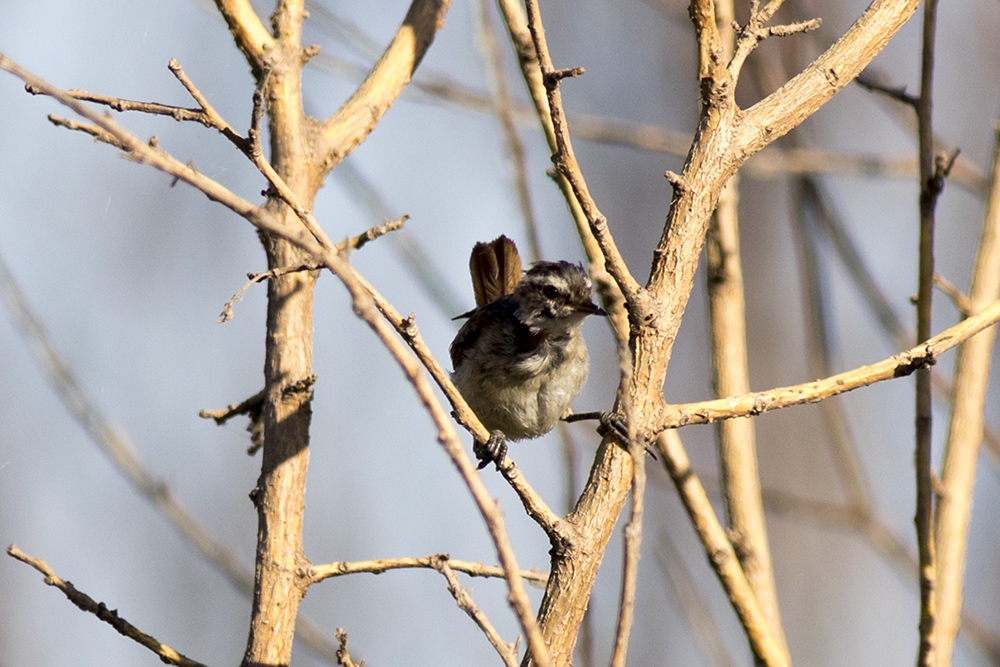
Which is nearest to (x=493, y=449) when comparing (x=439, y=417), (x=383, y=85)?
(x=383, y=85)

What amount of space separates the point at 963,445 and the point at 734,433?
75 centimetres

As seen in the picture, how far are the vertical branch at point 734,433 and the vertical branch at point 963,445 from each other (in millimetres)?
550

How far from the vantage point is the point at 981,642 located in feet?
13.0

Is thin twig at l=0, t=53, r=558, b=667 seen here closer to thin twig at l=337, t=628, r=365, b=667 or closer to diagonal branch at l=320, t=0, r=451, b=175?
thin twig at l=337, t=628, r=365, b=667

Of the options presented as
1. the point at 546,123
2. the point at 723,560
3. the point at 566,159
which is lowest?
the point at 723,560

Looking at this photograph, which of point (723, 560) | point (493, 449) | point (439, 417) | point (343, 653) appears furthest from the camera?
point (493, 449)

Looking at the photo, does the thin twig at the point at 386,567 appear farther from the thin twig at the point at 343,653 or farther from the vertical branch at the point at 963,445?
the vertical branch at the point at 963,445

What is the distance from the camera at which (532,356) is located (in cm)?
443

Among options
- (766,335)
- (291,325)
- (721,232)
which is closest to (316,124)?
(291,325)

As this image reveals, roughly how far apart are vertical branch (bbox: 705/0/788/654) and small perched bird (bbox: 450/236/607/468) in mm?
874

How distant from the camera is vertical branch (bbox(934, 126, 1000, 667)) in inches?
121

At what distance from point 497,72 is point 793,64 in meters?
4.02

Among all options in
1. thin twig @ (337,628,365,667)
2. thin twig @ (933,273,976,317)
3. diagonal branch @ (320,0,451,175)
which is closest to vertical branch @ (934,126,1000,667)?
thin twig @ (933,273,976,317)

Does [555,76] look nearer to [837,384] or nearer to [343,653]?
[837,384]
